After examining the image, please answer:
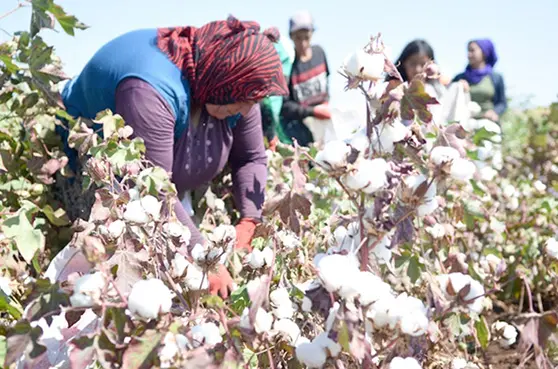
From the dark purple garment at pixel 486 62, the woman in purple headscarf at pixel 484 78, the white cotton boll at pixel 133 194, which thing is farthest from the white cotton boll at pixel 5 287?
the dark purple garment at pixel 486 62

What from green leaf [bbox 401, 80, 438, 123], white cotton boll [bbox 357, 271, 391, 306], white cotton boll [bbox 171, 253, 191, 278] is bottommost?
white cotton boll [bbox 171, 253, 191, 278]

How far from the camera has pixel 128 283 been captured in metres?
0.84

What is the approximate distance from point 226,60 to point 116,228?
0.87 metres

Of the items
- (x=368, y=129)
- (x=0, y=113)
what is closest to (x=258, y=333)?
(x=368, y=129)

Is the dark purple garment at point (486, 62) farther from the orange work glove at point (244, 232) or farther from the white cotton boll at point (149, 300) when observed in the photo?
the white cotton boll at point (149, 300)

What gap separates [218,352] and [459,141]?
16.6 inches

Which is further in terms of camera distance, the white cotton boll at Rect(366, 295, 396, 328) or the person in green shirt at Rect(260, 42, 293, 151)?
the person in green shirt at Rect(260, 42, 293, 151)

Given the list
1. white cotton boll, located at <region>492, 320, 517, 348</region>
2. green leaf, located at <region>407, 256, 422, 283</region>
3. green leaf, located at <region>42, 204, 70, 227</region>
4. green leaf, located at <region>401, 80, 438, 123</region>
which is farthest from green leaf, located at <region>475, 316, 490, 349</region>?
green leaf, located at <region>42, 204, 70, 227</region>

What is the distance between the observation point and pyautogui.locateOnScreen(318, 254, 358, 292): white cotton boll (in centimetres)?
69

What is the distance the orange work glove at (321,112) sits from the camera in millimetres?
3516

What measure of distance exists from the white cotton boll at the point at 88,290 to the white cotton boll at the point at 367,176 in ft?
1.00

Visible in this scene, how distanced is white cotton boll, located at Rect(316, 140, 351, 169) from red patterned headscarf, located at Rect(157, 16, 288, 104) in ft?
3.26

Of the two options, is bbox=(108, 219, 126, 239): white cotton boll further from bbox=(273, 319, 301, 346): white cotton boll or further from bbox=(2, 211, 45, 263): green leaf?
bbox=(2, 211, 45, 263): green leaf

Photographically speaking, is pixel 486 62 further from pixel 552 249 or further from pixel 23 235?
pixel 23 235
